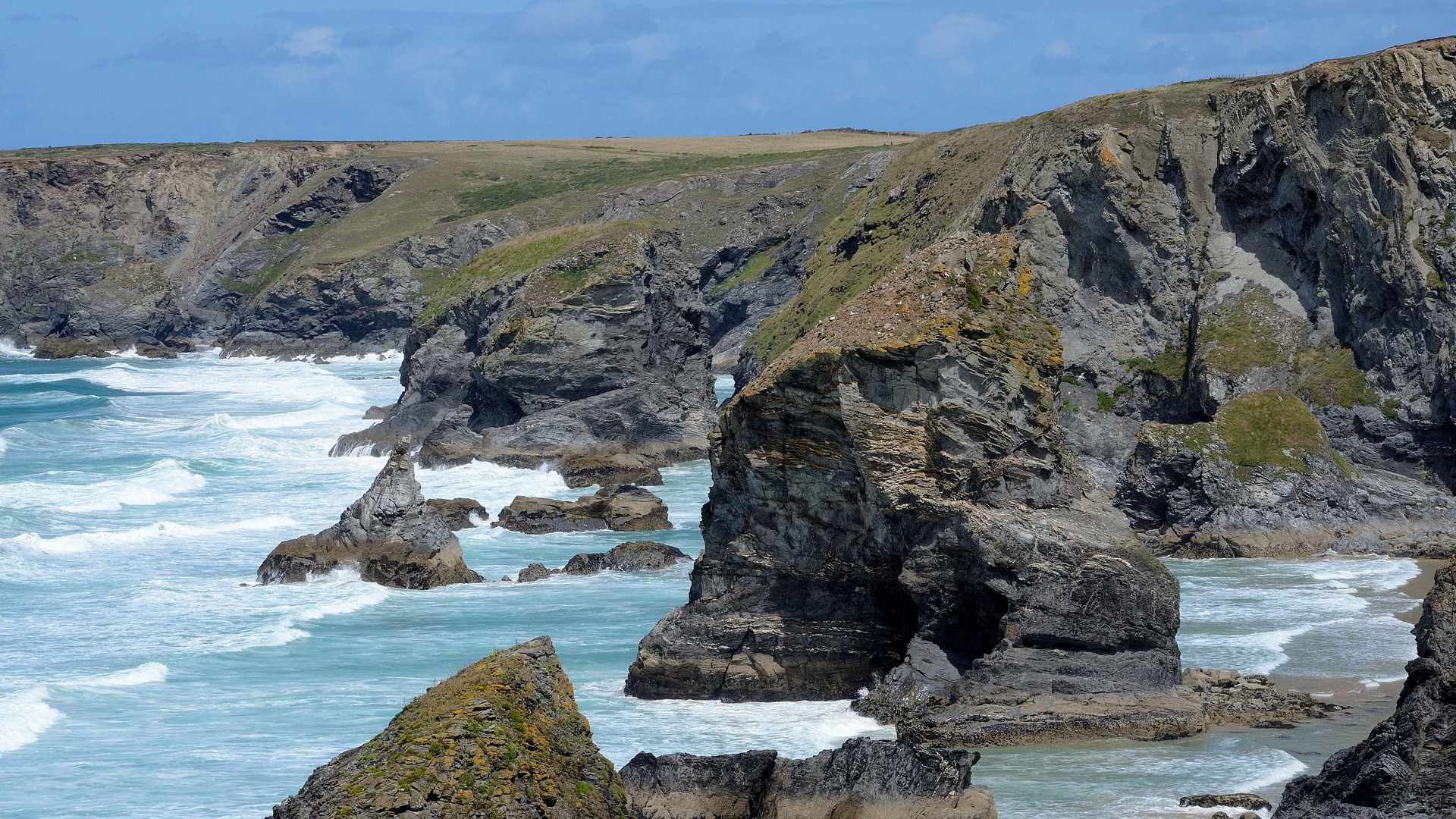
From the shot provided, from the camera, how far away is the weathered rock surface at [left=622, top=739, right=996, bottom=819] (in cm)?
1194

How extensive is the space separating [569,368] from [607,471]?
5.31m

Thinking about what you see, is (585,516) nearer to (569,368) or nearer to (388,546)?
(388,546)

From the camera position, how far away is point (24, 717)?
19.9 m

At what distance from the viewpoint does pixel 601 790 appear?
8.69 m

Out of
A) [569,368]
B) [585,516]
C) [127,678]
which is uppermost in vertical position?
[569,368]

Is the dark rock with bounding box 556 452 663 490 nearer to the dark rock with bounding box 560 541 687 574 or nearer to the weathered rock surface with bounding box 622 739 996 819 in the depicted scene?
the dark rock with bounding box 560 541 687 574

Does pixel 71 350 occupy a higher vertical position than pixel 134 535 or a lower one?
higher

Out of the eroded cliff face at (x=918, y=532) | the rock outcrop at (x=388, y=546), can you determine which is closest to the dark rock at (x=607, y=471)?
the rock outcrop at (x=388, y=546)

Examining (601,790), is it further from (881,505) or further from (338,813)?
(881,505)

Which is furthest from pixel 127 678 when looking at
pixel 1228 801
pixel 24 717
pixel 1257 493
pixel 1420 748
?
pixel 1257 493

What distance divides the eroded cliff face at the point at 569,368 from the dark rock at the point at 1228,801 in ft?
120

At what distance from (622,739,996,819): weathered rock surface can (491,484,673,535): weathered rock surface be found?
85.2 ft

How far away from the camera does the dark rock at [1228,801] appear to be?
44.3ft

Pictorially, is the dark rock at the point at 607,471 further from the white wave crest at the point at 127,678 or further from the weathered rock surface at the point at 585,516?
the white wave crest at the point at 127,678
